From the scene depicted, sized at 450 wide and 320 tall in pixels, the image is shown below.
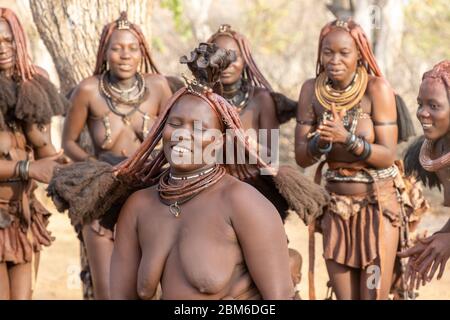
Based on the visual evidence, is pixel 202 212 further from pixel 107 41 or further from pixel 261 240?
pixel 107 41

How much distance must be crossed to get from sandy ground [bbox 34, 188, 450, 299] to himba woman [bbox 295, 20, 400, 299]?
2291mm

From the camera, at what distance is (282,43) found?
23328mm

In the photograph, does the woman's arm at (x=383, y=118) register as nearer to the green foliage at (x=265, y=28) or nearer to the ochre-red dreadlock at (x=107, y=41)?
the ochre-red dreadlock at (x=107, y=41)

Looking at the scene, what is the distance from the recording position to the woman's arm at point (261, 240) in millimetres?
4168

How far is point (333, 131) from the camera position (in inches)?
263

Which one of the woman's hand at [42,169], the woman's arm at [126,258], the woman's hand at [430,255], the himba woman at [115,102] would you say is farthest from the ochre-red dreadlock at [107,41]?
the woman's arm at [126,258]

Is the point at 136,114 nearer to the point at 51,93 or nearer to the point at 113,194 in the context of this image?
the point at 51,93

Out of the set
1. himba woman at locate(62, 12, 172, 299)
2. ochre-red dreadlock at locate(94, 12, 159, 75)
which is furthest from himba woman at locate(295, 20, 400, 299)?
ochre-red dreadlock at locate(94, 12, 159, 75)

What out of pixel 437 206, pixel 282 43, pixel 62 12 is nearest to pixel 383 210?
pixel 62 12

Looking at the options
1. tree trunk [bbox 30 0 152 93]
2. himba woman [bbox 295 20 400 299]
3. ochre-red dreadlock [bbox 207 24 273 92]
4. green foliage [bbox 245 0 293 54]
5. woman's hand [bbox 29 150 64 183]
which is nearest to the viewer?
woman's hand [bbox 29 150 64 183]

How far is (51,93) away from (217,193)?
9.67ft

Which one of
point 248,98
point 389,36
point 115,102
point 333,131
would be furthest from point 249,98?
point 389,36

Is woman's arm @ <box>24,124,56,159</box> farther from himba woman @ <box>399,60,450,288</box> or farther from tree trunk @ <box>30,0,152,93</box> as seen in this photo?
himba woman @ <box>399,60,450,288</box>

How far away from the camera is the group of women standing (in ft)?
13.9
